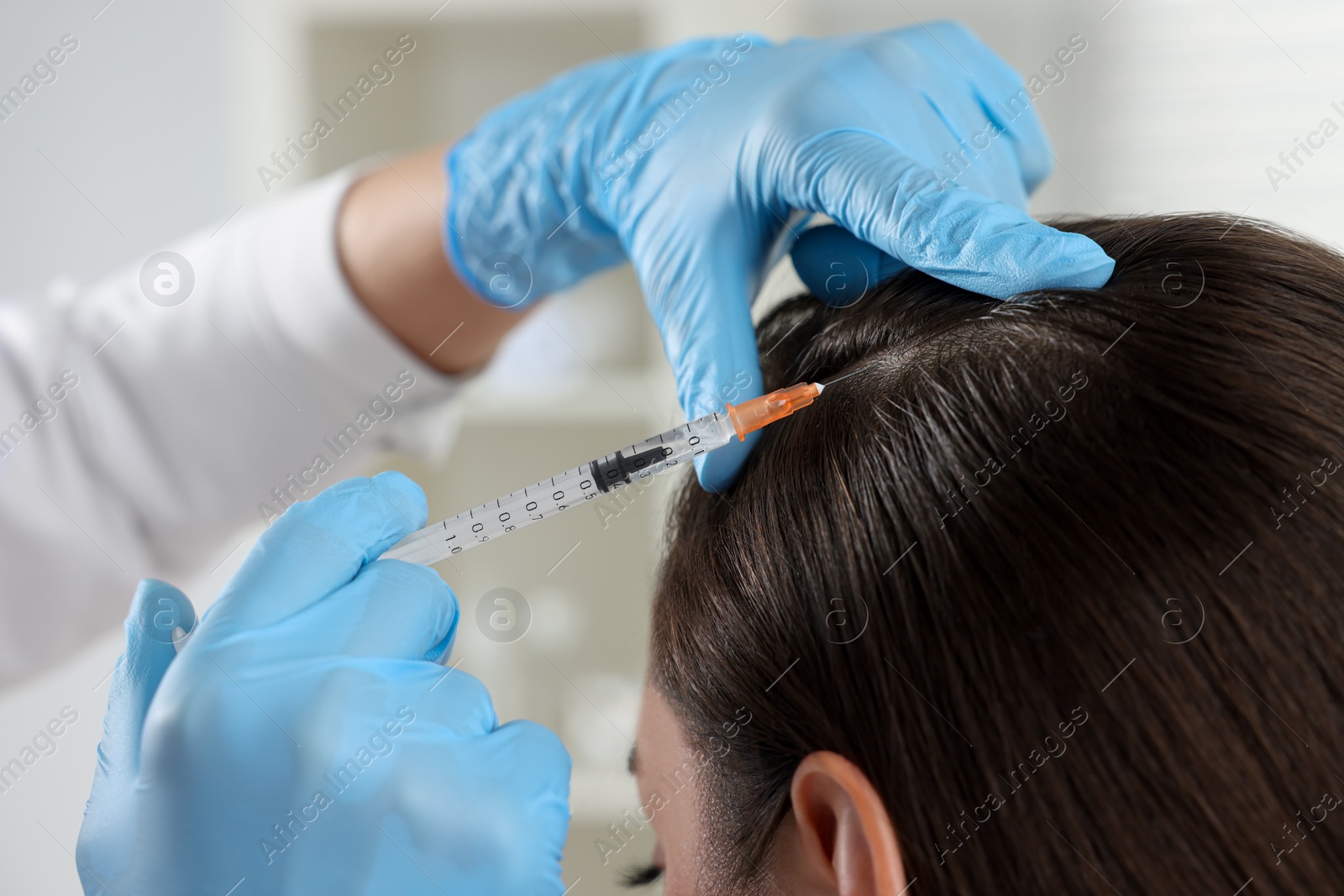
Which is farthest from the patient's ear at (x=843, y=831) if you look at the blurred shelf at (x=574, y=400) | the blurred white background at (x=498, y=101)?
the blurred shelf at (x=574, y=400)

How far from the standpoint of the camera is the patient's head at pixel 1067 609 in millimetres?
480

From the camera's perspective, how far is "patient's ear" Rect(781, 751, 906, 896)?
0.50 meters

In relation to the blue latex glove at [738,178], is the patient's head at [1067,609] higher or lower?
lower

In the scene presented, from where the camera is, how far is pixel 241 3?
5.65 feet

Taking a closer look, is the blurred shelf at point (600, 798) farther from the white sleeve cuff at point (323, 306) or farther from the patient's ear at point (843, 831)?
the patient's ear at point (843, 831)

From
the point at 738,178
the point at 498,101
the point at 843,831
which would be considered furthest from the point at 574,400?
the point at 843,831

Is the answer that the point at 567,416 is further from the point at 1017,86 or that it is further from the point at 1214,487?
the point at 1214,487

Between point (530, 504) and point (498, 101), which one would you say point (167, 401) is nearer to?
point (530, 504)

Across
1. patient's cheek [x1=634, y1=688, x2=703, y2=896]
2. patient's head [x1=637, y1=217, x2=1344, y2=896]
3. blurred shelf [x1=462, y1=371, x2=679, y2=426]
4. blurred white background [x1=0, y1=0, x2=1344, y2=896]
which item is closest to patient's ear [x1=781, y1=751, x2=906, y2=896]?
patient's head [x1=637, y1=217, x2=1344, y2=896]

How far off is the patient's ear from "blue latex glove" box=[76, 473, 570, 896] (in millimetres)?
190

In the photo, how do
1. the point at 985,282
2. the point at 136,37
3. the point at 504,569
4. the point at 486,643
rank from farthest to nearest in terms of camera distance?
the point at 136,37 → the point at 486,643 → the point at 504,569 → the point at 985,282

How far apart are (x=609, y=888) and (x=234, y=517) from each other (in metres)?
0.85

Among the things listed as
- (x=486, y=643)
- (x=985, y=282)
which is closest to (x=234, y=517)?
(x=486, y=643)

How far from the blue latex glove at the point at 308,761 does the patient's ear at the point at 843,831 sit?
19 cm
